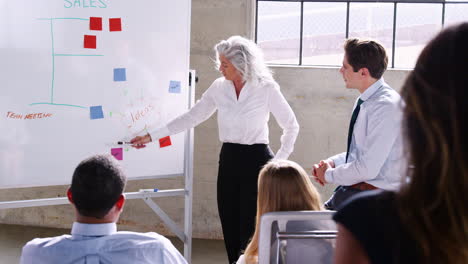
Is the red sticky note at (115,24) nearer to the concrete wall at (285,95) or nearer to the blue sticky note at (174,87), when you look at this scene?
the blue sticky note at (174,87)

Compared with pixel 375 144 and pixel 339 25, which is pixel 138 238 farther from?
pixel 339 25

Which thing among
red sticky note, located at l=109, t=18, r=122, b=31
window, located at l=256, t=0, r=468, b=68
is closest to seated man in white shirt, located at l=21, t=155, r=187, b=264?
red sticky note, located at l=109, t=18, r=122, b=31

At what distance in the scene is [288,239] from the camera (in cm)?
149

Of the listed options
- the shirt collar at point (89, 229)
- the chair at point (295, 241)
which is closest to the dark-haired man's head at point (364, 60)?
the chair at point (295, 241)

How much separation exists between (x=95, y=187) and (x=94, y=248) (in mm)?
154

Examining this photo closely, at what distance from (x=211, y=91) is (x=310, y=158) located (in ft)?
5.08

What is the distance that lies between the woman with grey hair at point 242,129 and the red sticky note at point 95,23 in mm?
644

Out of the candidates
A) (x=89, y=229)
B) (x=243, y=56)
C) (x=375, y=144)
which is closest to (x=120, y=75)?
(x=243, y=56)

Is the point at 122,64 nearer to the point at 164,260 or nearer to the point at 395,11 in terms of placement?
the point at 164,260

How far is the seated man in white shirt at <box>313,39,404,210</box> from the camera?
7.25 feet

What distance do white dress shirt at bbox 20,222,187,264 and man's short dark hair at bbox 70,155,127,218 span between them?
47 millimetres

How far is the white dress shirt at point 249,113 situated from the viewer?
120 inches

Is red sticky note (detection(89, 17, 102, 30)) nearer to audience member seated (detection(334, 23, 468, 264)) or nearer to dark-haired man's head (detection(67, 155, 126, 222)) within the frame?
dark-haired man's head (detection(67, 155, 126, 222))

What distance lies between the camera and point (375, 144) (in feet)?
7.27
